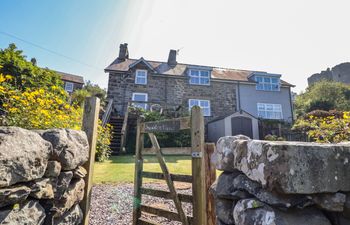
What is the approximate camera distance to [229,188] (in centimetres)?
150

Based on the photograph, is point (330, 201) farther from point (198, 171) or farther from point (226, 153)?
point (198, 171)

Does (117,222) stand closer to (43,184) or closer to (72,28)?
(43,184)

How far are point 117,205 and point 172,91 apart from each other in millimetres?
14266

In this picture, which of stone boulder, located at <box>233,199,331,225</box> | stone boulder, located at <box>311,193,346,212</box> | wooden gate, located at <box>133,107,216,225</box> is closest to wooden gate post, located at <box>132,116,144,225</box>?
wooden gate, located at <box>133,107,216,225</box>

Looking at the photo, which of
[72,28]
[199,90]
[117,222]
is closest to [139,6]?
[72,28]

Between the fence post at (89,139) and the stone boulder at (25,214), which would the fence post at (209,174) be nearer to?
the fence post at (89,139)

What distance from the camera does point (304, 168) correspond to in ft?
3.55

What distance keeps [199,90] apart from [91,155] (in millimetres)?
16612

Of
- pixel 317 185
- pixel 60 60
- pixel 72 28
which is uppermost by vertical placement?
pixel 60 60

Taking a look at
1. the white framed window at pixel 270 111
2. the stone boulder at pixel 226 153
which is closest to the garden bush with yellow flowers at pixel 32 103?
the stone boulder at pixel 226 153

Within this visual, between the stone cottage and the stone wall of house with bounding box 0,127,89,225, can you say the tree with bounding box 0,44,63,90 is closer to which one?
the stone cottage

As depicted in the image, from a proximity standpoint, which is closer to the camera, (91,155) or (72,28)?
(91,155)

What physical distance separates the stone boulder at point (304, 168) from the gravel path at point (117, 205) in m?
3.19

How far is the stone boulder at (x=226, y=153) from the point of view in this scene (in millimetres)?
1601
